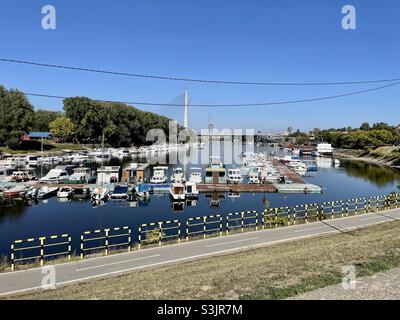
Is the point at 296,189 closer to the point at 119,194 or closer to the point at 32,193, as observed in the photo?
the point at 119,194

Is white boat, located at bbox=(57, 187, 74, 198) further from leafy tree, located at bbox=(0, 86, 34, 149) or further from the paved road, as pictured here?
leafy tree, located at bbox=(0, 86, 34, 149)

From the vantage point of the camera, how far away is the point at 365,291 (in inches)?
464

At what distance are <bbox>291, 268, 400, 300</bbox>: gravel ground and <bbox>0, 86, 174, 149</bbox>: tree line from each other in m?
118

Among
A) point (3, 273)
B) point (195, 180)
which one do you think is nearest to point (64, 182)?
point (195, 180)

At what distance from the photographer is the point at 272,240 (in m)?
23.9

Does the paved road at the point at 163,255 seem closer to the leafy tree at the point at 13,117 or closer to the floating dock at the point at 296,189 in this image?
the floating dock at the point at 296,189

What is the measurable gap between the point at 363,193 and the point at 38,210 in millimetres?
51633

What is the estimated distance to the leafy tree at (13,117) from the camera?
370 ft

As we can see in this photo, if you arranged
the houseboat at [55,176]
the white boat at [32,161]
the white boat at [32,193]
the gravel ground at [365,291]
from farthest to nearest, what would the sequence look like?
the white boat at [32,161], the houseboat at [55,176], the white boat at [32,193], the gravel ground at [365,291]

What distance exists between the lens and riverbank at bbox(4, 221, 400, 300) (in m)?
12.8

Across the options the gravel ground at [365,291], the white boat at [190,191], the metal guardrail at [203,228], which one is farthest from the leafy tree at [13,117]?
the gravel ground at [365,291]

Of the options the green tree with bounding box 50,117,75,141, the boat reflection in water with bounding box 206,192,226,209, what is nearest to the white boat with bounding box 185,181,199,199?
the boat reflection in water with bounding box 206,192,226,209

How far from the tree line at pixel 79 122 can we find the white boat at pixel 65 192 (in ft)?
231

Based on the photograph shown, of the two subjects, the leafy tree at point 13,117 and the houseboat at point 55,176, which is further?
the leafy tree at point 13,117
